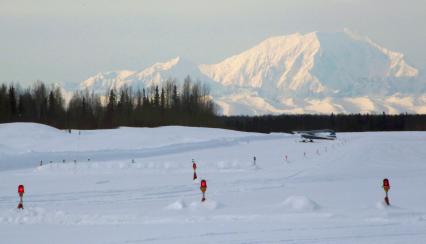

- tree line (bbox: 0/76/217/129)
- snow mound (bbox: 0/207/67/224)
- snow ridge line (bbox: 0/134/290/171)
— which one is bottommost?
snow mound (bbox: 0/207/67/224)

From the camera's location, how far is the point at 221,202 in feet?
60.2

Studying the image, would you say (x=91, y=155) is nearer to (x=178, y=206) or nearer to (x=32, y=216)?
(x=32, y=216)

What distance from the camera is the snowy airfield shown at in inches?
518

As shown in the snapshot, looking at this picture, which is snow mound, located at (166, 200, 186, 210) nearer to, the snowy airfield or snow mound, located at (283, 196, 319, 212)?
the snowy airfield

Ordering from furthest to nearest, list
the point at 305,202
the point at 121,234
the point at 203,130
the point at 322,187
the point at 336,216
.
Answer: the point at 203,130
the point at 322,187
the point at 305,202
the point at 336,216
the point at 121,234

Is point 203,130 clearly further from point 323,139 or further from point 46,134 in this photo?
point 46,134

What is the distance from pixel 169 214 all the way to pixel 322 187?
826cm

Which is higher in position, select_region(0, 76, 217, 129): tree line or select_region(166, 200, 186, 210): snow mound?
select_region(0, 76, 217, 129): tree line

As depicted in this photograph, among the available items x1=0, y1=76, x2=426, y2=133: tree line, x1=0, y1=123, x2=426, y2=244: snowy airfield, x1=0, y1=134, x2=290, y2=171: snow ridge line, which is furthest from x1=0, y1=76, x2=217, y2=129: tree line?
x1=0, y1=123, x2=426, y2=244: snowy airfield

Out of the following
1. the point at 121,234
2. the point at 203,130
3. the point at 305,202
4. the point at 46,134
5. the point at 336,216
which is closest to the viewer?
the point at 121,234

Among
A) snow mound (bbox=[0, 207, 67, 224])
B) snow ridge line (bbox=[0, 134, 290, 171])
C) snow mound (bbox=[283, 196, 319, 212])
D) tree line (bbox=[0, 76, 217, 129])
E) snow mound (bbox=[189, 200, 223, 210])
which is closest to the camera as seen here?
snow mound (bbox=[0, 207, 67, 224])

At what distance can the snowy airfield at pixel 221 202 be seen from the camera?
13156mm

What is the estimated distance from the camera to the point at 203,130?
7319 cm

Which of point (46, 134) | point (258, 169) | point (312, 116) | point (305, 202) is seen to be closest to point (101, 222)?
point (305, 202)
